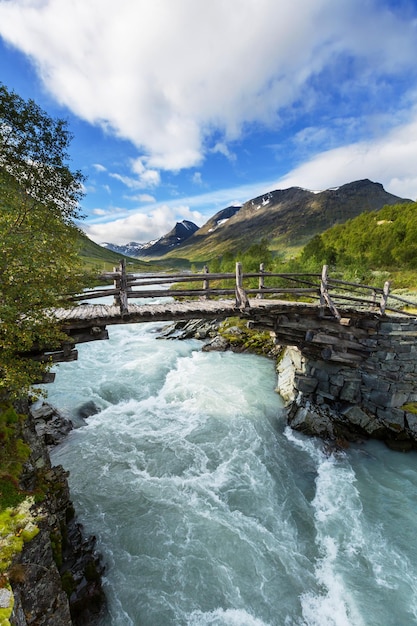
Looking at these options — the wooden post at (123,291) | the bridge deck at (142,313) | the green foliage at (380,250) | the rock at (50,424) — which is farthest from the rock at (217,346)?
the green foliage at (380,250)

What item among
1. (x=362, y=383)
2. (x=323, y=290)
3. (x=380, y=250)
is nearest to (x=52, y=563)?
(x=323, y=290)

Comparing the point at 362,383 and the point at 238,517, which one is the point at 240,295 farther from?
the point at 362,383

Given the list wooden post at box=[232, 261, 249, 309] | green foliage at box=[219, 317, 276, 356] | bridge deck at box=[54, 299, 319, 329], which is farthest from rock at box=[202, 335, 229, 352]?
wooden post at box=[232, 261, 249, 309]

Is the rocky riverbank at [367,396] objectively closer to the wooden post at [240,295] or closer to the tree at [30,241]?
the wooden post at [240,295]

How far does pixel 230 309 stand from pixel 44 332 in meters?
7.25

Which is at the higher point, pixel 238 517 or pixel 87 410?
pixel 87 410

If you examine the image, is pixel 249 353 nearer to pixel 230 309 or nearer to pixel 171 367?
pixel 171 367

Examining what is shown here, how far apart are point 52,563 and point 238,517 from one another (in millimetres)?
6586

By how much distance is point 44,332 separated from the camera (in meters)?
7.93

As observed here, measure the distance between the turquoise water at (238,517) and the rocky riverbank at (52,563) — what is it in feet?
2.28

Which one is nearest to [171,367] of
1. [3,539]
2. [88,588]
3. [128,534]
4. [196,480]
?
[196,480]

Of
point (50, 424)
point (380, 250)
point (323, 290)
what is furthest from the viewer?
point (380, 250)

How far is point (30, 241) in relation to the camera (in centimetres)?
710

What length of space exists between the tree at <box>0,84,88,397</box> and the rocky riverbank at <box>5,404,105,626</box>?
96.5 inches
